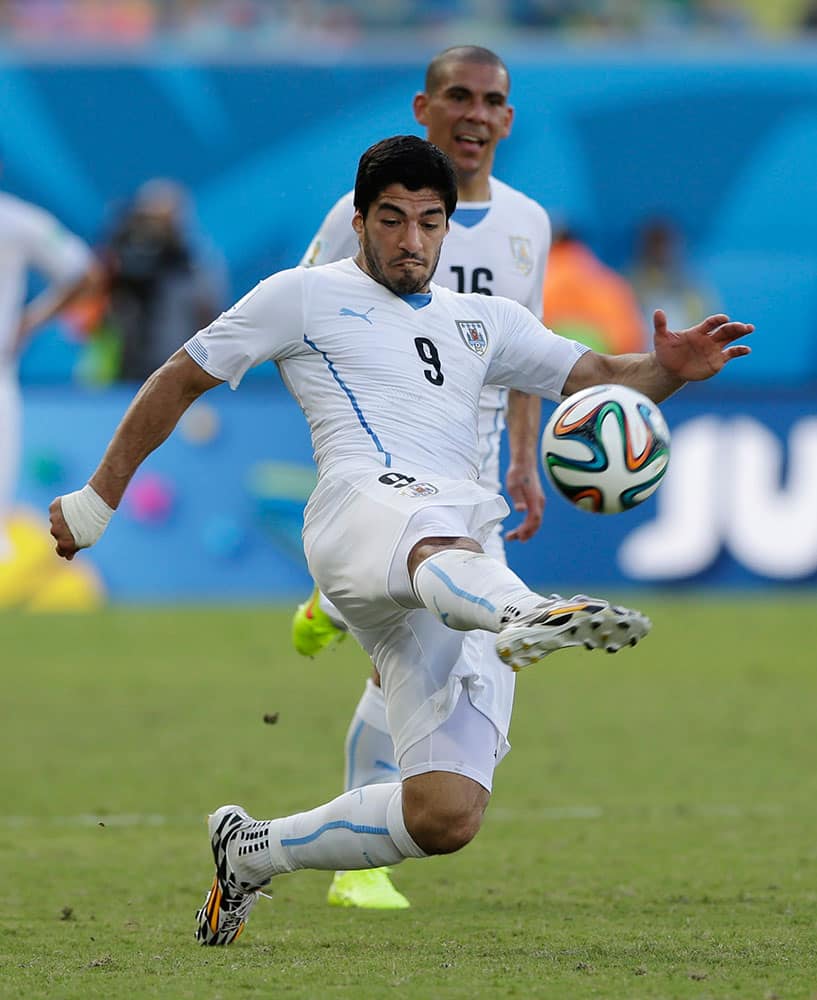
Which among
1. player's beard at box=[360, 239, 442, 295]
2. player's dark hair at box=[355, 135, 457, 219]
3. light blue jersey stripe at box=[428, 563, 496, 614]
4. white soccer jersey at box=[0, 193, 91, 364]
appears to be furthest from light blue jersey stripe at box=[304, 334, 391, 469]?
white soccer jersey at box=[0, 193, 91, 364]

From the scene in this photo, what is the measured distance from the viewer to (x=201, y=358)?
17.6ft

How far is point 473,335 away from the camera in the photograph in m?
5.59

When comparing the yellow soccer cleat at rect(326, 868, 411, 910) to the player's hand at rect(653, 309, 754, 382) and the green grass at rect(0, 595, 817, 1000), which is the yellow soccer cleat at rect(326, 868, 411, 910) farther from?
the player's hand at rect(653, 309, 754, 382)

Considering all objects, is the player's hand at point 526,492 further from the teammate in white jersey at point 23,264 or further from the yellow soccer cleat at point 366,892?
the teammate in white jersey at point 23,264

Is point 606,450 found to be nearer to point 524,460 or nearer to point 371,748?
point 371,748

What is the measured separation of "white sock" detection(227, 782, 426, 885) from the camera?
211 inches

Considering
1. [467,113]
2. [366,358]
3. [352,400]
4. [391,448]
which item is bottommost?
[391,448]

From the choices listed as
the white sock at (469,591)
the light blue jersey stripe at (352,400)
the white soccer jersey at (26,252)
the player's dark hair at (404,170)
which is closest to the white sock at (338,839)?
the white sock at (469,591)

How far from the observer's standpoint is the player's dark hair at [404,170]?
212 inches

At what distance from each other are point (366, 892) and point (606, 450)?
2.09m

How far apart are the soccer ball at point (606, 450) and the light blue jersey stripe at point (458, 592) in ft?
1.40

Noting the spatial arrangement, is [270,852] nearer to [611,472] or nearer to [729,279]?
[611,472]

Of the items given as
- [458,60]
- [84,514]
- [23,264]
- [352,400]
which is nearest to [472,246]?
[458,60]

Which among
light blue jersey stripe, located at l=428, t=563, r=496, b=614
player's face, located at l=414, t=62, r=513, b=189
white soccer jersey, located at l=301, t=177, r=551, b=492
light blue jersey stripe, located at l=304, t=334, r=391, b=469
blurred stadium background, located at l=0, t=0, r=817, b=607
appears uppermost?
blurred stadium background, located at l=0, t=0, r=817, b=607
